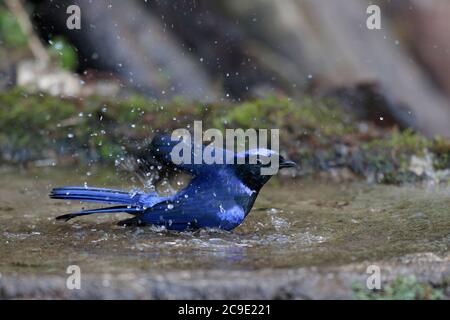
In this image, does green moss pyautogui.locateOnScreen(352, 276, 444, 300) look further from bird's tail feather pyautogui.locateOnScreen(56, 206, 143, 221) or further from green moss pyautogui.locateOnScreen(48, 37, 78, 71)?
green moss pyautogui.locateOnScreen(48, 37, 78, 71)

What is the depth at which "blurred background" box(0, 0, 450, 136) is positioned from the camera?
6.87 metres

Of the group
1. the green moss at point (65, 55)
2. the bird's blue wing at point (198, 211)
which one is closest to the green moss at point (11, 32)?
the green moss at point (65, 55)

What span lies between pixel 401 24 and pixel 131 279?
5070 mm

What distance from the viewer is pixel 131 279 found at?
276 cm

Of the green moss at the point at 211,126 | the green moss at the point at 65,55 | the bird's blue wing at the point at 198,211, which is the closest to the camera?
the bird's blue wing at the point at 198,211

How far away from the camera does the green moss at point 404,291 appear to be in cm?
280

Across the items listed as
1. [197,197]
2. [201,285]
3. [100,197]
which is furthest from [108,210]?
[201,285]

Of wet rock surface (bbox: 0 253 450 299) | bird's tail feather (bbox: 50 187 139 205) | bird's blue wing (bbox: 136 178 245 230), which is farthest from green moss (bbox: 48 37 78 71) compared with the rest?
wet rock surface (bbox: 0 253 450 299)

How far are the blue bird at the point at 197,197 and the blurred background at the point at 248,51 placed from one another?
2823mm

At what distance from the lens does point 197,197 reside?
12.1 ft

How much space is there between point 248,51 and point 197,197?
4.06m

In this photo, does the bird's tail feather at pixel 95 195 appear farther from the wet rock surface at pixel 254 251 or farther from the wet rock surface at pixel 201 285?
the wet rock surface at pixel 201 285

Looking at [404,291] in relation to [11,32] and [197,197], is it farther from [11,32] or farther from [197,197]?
[11,32]
